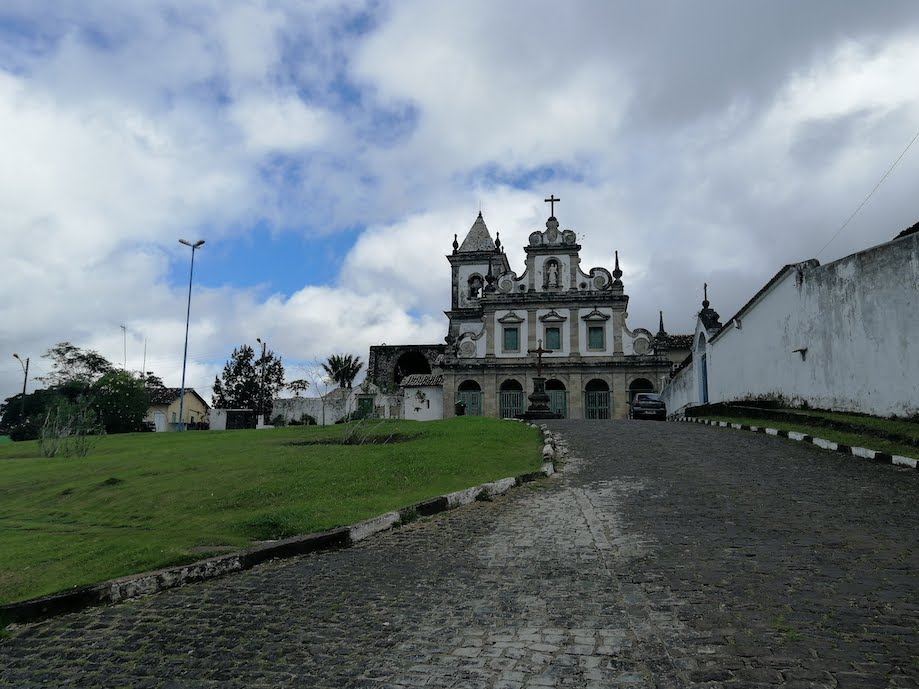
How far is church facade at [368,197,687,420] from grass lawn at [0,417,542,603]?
21.3m

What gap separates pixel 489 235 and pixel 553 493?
133 feet

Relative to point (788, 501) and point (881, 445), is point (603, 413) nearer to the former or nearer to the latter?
point (881, 445)

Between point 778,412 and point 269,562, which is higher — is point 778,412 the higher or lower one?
the higher one

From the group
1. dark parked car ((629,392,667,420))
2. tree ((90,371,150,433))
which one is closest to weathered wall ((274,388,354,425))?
tree ((90,371,150,433))

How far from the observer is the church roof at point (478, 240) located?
4747 centimetres

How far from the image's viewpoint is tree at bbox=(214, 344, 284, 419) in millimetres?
61062

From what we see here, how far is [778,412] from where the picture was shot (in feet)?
52.7

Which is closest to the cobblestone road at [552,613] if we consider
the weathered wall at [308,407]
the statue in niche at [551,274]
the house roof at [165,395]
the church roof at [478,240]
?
the statue in niche at [551,274]

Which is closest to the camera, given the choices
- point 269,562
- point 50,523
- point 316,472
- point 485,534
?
point 269,562

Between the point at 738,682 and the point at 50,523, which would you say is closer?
the point at 738,682

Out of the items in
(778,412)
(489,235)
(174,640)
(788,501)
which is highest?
(489,235)

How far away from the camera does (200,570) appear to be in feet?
18.1

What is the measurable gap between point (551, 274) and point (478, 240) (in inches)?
428

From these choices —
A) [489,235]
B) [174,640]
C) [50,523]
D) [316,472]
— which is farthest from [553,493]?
[489,235]
